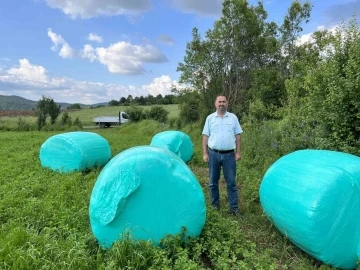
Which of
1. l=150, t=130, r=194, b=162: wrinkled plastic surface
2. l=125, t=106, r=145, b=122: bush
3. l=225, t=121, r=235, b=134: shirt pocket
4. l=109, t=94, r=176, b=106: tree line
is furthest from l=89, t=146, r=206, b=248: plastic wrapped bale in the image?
l=109, t=94, r=176, b=106: tree line

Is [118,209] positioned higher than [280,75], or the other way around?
[280,75]

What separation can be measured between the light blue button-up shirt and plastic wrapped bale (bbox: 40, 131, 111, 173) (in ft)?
12.0

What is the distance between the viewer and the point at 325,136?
5.27 meters

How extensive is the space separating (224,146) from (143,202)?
1817 millimetres

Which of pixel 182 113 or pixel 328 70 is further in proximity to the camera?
pixel 182 113

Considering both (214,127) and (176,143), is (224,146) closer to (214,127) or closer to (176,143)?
(214,127)

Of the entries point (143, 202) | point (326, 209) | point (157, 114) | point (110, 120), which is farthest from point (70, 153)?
point (110, 120)

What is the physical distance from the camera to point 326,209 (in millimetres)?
2930

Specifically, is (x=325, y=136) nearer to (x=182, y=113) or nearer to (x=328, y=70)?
(x=328, y=70)

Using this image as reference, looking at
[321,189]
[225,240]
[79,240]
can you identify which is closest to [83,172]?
[79,240]

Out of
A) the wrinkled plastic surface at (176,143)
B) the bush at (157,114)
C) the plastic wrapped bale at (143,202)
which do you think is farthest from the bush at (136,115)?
the plastic wrapped bale at (143,202)

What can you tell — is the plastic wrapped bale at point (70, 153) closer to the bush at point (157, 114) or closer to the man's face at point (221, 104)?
the man's face at point (221, 104)

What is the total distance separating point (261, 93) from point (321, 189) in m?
14.9

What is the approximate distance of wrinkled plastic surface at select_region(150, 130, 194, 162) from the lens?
8070mm
